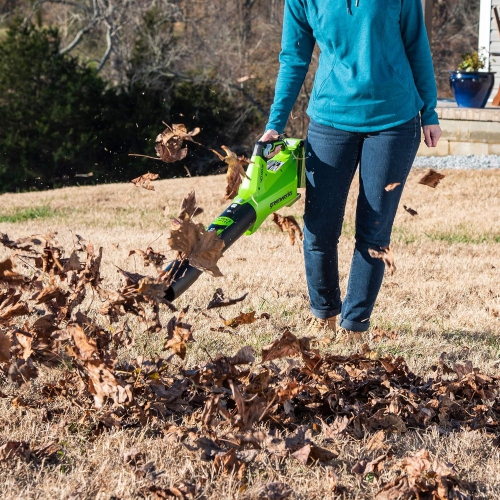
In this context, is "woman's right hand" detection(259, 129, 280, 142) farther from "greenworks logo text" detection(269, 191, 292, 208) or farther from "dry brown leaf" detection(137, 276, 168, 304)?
"dry brown leaf" detection(137, 276, 168, 304)

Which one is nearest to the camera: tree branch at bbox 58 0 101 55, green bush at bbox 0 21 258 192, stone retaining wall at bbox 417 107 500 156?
stone retaining wall at bbox 417 107 500 156

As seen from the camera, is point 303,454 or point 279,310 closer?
point 303,454

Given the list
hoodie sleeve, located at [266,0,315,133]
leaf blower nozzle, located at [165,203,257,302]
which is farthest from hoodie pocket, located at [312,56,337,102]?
leaf blower nozzle, located at [165,203,257,302]

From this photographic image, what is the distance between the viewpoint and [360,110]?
3.51 metres

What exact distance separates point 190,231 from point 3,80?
17595mm

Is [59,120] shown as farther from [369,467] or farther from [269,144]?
[369,467]

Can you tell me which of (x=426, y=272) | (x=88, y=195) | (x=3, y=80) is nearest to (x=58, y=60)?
(x=3, y=80)

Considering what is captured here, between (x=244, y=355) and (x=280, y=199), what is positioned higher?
(x=280, y=199)

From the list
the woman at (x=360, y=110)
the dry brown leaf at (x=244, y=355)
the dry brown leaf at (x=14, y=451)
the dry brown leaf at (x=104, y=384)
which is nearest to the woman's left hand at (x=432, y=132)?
the woman at (x=360, y=110)

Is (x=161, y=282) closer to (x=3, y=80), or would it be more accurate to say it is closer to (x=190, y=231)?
(x=190, y=231)

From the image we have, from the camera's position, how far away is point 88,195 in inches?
414

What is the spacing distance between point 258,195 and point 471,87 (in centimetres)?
880

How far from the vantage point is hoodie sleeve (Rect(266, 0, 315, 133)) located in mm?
3664

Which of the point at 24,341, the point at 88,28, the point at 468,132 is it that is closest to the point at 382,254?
the point at 24,341
